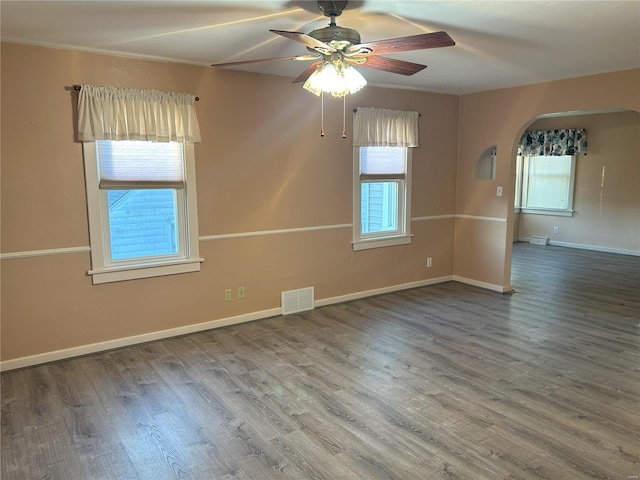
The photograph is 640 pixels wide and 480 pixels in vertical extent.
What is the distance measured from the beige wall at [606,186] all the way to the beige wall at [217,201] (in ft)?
12.8

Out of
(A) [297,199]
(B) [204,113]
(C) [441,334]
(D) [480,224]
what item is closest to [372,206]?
(A) [297,199]

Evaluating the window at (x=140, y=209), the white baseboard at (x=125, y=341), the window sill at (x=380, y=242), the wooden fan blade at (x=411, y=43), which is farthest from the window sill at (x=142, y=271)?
the wooden fan blade at (x=411, y=43)

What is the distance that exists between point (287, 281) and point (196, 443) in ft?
7.79

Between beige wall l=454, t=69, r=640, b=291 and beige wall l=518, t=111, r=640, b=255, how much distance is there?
3759mm

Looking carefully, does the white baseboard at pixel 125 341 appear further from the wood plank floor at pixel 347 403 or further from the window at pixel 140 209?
the window at pixel 140 209

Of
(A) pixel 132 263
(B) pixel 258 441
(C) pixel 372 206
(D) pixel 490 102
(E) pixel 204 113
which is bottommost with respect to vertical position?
(B) pixel 258 441

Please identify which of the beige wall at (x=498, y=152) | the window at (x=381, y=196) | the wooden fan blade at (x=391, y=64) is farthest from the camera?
the window at (x=381, y=196)

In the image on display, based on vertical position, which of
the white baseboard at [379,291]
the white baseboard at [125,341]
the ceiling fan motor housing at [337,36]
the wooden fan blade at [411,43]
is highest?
the ceiling fan motor housing at [337,36]

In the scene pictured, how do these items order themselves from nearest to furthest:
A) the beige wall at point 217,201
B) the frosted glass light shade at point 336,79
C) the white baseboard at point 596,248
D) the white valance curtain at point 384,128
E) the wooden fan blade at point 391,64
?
the frosted glass light shade at point 336,79, the wooden fan blade at point 391,64, the beige wall at point 217,201, the white valance curtain at point 384,128, the white baseboard at point 596,248

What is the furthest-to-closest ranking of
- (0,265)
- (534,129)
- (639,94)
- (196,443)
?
1. (534,129)
2. (639,94)
3. (0,265)
4. (196,443)

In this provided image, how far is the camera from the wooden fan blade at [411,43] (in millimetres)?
2260

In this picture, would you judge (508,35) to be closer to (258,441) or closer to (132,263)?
(258,441)

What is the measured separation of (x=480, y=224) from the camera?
584 cm

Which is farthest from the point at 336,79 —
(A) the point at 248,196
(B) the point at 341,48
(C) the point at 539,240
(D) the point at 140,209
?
(C) the point at 539,240
